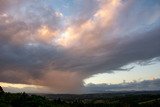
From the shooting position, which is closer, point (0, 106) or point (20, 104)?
point (0, 106)

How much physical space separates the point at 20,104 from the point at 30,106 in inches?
171

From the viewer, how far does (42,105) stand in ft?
318

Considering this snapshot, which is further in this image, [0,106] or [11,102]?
[11,102]

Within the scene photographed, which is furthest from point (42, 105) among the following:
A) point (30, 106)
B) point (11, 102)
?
point (11, 102)

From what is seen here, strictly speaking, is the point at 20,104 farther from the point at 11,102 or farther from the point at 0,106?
the point at 0,106

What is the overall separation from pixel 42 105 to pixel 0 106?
1635cm

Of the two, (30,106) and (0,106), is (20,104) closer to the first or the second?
(30,106)


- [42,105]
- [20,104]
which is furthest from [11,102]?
[42,105]

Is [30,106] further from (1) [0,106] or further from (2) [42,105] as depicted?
(1) [0,106]

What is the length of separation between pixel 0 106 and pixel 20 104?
508 inches

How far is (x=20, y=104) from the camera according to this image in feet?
318

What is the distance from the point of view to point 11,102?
98.8 metres

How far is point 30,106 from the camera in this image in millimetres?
94812

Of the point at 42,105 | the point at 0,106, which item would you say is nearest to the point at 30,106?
the point at 42,105
